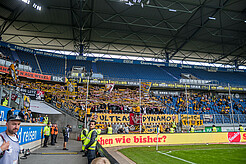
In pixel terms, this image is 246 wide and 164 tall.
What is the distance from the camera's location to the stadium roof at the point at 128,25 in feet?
86.9

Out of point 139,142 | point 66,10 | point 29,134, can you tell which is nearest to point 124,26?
point 66,10

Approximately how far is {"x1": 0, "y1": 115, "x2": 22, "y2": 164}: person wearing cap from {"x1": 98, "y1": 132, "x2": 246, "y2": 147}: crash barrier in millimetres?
10729

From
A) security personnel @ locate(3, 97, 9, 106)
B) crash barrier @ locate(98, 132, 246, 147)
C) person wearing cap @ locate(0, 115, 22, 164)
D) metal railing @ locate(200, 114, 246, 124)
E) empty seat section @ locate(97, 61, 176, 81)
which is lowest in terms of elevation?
crash barrier @ locate(98, 132, 246, 147)

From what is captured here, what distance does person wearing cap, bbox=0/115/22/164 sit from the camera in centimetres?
241

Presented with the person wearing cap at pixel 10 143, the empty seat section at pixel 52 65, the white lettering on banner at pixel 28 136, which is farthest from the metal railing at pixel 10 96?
the empty seat section at pixel 52 65

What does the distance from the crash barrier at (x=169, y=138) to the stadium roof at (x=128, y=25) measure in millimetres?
14317

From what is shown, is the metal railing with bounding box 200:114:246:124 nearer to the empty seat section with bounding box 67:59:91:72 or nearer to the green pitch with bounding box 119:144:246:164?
the green pitch with bounding box 119:144:246:164

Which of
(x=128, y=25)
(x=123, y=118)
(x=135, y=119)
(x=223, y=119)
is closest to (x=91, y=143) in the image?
(x=135, y=119)

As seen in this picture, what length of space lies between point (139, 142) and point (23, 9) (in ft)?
84.3

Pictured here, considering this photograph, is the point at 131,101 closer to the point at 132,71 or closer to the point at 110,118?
the point at 110,118

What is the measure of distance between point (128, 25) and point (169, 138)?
23.1 meters

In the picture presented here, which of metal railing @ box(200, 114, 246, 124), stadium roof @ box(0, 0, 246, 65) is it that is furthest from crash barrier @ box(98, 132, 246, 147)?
stadium roof @ box(0, 0, 246, 65)

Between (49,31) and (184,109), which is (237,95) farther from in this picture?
(49,31)

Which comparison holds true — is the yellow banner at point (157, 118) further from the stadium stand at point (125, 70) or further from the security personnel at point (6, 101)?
the stadium stand at point (125, 70)
